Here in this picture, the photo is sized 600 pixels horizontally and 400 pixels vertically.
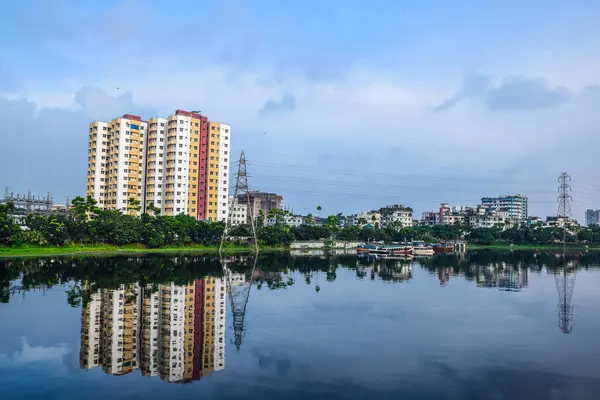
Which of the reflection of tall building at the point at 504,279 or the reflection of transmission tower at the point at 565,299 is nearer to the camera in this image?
the reflection of transmission tower at the point at 565,299

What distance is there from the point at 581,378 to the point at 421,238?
135m

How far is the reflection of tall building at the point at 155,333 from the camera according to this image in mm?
18031

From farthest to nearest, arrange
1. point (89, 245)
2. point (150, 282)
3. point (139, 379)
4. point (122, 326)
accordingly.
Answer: point (89, 245)
point (150, 282)
point (122, 326)
point (139, 379)

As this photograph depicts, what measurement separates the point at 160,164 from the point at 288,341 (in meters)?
98.1

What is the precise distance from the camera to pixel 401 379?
16906mm

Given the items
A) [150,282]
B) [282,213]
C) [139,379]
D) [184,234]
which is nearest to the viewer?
[139,379]

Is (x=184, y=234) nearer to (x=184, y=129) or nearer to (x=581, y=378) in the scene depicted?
(x=184, y=129)

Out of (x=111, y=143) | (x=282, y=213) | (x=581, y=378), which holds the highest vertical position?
(x=111, y=143)

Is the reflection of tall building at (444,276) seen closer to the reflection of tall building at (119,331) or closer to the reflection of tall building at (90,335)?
the reflection of tall building at (119,331)

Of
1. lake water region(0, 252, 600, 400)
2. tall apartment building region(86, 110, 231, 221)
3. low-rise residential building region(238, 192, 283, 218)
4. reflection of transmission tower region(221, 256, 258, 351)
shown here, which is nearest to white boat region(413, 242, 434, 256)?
tall apartment building region(86, 110, 231, 221)

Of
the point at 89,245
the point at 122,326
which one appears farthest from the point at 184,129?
the point at 122,326

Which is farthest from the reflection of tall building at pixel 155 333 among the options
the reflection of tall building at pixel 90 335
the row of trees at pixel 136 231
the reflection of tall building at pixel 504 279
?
the row of trees at pixel 136 231

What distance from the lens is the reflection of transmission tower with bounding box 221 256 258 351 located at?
77.7 ft

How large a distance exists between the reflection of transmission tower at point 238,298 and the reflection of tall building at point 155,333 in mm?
714
